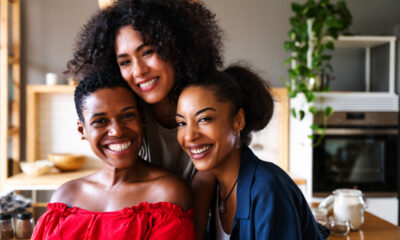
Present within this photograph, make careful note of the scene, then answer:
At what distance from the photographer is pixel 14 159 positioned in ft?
11.8

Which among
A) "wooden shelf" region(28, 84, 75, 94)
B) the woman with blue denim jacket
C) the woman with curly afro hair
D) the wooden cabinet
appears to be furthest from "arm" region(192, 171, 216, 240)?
the wooden cabinet

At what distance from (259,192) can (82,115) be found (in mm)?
590

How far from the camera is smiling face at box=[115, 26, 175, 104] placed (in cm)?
122

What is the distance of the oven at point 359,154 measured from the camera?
10.8 feet

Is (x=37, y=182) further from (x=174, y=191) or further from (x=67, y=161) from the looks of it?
(x=174, y=191)

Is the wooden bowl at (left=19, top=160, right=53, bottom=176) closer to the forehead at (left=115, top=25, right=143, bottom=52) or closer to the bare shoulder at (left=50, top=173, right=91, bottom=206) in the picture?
the bare shoulder at (left=50, top=173, right=91, bottom=206)

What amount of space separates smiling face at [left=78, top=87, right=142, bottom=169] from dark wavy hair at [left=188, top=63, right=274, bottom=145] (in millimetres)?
217

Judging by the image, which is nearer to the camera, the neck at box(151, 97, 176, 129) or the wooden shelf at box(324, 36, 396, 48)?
the neck at box(151, 97, 176, 129)

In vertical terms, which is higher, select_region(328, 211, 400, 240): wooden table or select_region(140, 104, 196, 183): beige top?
select_region(140, 104, 196, 183): beige top

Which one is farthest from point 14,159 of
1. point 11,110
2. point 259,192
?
point 259,192

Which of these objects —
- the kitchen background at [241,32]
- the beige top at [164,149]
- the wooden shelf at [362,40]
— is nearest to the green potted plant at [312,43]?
the wooden shelf at [362,40]

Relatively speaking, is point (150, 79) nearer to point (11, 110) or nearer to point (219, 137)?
point (219, 137)

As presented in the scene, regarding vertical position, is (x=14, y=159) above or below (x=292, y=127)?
below

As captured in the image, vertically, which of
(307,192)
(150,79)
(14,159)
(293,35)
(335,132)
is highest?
(293,35)
